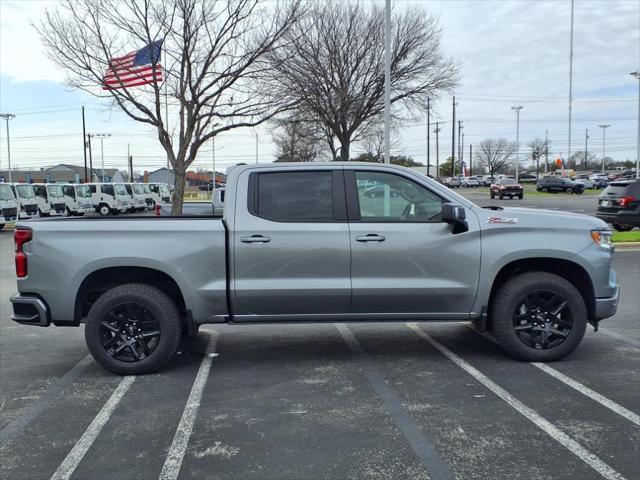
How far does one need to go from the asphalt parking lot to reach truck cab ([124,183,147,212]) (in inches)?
1248

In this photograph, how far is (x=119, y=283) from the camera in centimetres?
535

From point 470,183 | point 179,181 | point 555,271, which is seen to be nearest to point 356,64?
point 179,181

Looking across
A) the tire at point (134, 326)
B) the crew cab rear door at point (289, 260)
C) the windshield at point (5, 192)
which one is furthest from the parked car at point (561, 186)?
the tire at point (134, 326)

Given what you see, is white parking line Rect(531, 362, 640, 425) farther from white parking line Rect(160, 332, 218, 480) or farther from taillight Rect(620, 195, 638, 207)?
taillight Rect(620, 195, 638, 207)

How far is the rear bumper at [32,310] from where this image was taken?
16.4 feet

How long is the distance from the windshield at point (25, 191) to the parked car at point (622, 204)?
76.7 feet

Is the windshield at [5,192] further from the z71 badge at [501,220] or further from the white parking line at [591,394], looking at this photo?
the white parking line at [591,394]

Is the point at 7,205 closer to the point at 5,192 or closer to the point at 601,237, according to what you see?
the point at 5,192

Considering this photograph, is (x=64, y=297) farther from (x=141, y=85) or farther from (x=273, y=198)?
(x=141, y=85)

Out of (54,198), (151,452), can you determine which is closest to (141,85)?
(54,198)

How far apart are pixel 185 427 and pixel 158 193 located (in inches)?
1482

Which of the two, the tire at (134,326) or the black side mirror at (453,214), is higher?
the black side mirror at (453,214)

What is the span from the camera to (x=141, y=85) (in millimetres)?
17828

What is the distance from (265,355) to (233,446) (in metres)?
2.10
